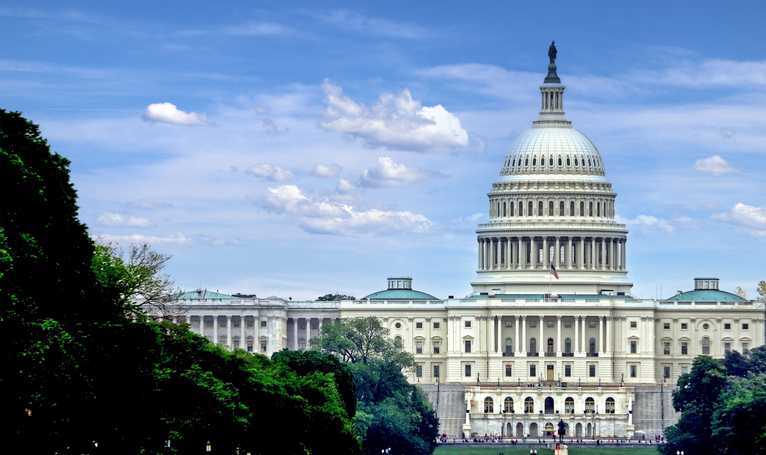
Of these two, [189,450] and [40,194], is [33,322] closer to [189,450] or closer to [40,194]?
[40,194]

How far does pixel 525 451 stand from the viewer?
185625 millimetres

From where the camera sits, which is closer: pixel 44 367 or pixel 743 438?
pixel 44 367

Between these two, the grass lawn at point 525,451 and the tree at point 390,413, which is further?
the grass lawn at point 525,451

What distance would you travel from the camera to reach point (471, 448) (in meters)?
192

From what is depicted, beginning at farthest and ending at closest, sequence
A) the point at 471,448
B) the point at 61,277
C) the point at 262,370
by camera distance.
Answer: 1. the point at 471,448
2. the point at 262,370
3. the point at 61,277

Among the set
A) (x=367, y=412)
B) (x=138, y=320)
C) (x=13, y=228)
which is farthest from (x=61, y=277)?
(x=367, y=412)

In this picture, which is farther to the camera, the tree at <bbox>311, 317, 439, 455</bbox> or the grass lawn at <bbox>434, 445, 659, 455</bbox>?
the grass lawn at <bbox>434, 445, 659, 455</bbox>

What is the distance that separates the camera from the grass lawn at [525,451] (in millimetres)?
182875

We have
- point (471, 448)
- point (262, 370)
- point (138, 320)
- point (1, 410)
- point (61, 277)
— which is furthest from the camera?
point (471, 448)

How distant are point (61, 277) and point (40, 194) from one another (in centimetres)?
413

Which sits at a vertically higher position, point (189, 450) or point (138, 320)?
point (138, 320)

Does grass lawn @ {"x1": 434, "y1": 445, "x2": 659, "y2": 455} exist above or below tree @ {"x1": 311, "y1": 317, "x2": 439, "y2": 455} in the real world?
below

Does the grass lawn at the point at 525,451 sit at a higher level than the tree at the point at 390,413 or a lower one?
lower

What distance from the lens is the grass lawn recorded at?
183 metres
